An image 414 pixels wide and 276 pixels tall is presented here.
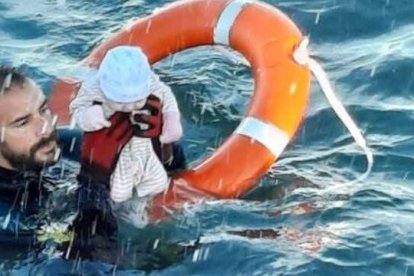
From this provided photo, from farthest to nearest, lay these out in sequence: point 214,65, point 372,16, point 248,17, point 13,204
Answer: point 372,16, point 214,65, point 248,17, point 13,204

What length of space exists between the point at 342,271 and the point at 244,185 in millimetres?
671

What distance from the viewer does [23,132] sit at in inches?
219

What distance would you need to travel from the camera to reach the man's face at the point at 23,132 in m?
5.55

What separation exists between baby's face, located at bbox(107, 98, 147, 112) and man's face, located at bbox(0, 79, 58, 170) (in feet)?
1.14

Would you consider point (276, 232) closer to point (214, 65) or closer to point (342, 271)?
point (342, 271)

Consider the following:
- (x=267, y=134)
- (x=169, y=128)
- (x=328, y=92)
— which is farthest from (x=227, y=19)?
(x=169, y=128)

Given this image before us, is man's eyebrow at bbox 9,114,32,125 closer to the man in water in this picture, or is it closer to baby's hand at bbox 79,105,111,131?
the man in water

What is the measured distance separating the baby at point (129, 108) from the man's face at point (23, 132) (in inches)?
6.4

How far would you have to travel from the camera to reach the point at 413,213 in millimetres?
5961

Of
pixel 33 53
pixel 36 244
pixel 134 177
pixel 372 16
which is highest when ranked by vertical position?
pixel 372 16

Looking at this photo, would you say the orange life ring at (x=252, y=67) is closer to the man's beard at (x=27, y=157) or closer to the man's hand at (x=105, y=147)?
the man's hand at (x=105, y=147)

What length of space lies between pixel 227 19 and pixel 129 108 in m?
1.17

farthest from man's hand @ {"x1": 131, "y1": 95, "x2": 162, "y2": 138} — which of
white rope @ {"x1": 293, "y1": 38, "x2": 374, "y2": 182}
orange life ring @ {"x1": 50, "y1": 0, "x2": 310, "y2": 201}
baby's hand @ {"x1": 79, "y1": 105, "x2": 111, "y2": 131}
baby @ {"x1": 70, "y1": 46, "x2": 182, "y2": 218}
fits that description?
white rope @ {"x1": 293, "y1": 38, "x2": 374, "y2": 182}

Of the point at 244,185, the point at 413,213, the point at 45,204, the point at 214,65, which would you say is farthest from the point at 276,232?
the point at 214,65
